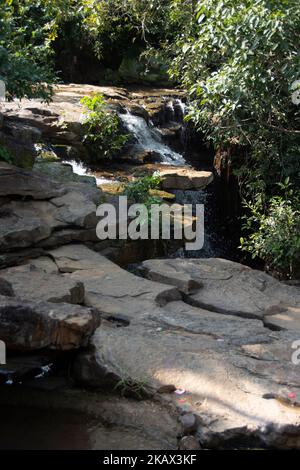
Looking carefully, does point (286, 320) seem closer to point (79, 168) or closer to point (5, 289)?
point (5, 289)

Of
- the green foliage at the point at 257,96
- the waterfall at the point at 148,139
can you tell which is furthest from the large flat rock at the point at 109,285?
the waterfall at the point at 148,139

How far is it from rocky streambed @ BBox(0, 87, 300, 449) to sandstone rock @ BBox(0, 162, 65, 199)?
0.48 meters

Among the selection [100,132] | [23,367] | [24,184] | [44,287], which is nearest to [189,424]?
[23,367]

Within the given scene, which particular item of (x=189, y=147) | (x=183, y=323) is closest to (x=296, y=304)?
(x=183, y=323)

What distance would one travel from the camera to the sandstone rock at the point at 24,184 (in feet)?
26.0

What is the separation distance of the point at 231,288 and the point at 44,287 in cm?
242

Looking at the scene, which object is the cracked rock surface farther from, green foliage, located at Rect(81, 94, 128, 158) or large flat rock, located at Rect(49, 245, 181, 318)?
green foliage, located at Rect(81, 94, 128, 158)

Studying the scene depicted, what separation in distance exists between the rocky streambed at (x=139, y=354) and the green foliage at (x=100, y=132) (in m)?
3.92

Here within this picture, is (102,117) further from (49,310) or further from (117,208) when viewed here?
(49,310)

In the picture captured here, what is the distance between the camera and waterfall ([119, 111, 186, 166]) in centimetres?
1238

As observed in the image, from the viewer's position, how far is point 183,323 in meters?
6.00

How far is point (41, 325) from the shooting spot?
4680 millimetres

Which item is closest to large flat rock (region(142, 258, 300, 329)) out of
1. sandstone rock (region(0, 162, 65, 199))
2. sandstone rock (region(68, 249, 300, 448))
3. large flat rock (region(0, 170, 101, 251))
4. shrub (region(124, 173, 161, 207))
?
sandstone rock (region(68, 249, 300, 448))

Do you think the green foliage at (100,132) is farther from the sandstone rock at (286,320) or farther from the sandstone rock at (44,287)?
the sandstone rock at (286,320)
